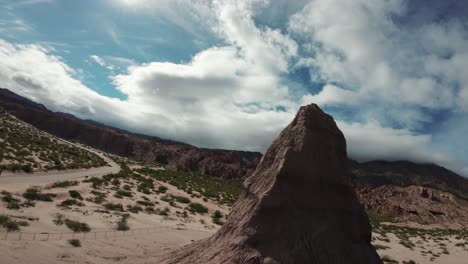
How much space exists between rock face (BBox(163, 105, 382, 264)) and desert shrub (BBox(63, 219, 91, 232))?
16.3ft

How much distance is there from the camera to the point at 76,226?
1455 centimetres

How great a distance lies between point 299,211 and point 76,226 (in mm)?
9860

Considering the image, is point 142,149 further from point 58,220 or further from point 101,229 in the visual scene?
point 58,220

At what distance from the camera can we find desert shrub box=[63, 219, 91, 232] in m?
14.4

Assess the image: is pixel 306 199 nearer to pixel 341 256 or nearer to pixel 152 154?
pixel 341 256

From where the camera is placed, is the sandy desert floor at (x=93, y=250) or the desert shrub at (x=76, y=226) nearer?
the sandy desert floor at (x=93, y=250)

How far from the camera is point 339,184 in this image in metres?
11.4

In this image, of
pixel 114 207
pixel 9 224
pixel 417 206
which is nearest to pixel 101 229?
pixel 9 224

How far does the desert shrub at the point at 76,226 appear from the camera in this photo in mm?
14398

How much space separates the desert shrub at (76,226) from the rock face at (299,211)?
497 centimetres

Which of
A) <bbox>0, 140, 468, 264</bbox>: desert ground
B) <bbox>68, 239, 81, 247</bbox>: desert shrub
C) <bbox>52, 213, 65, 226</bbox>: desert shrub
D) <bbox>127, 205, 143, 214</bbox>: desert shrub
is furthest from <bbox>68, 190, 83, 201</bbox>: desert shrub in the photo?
Result: <bbox>68, 239, 81, 247</bbox>: desert shrub

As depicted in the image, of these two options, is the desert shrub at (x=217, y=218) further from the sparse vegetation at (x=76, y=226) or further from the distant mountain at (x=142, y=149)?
the distant mountain at (x=142, y=149)

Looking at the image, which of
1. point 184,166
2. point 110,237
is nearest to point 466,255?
point 110,237

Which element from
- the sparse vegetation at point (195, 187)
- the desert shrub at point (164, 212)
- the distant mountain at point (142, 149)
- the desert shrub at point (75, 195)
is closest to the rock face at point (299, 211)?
the desert shrub at point (164, 212)
